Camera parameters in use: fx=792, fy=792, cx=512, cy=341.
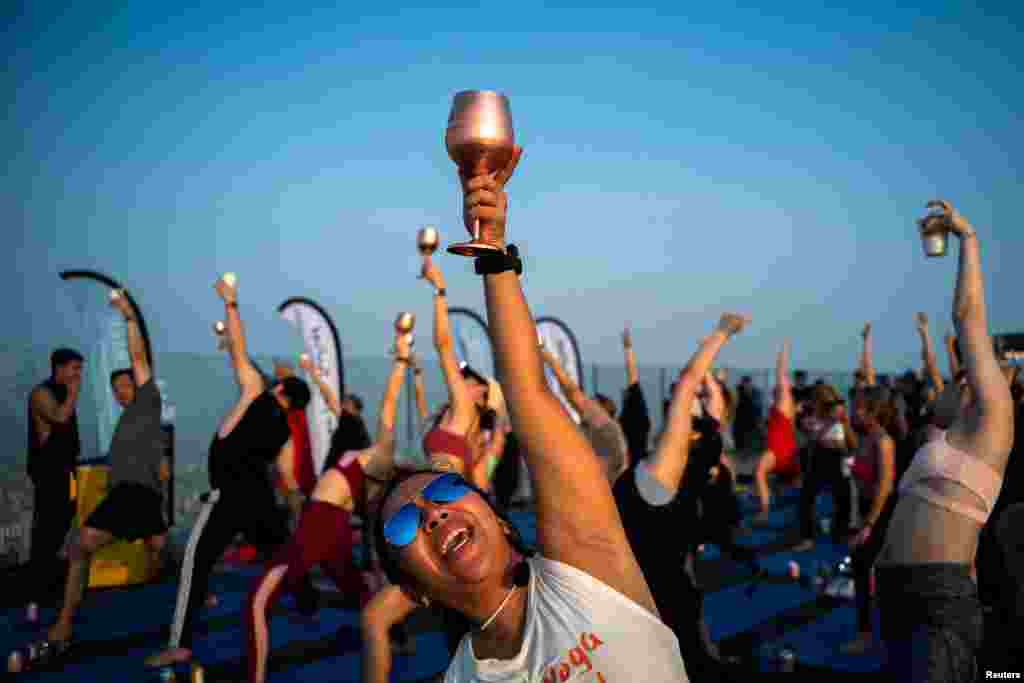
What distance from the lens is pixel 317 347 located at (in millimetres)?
11164

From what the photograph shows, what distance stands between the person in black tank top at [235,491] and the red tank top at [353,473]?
29.3 inches

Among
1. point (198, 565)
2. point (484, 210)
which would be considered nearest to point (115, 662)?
point (198, 565)

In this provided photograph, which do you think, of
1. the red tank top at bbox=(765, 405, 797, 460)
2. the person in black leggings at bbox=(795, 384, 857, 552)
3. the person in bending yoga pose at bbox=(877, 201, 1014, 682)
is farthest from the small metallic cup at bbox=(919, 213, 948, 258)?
the red tank top at bbox=(765, 405, 797, 460)

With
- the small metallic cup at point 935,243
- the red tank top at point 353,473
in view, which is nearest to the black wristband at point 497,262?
the small metallic cup at point 935,243

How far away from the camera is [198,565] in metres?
5.16

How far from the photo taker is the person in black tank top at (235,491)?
5160 millimetres

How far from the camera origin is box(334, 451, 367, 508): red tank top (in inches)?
202

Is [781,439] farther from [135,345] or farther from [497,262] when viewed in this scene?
[497,262]

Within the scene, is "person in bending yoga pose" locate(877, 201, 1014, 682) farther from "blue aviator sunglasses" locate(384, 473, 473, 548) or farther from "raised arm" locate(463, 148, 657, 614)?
"blue aviator sunglasses" locate(384, 473, 473, 548)

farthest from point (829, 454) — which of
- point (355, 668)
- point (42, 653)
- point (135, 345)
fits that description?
point (42, 653)

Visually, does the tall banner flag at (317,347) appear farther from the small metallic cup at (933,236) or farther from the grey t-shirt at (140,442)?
the small metallic cup at (933,236)

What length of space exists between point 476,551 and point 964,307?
2237 mm

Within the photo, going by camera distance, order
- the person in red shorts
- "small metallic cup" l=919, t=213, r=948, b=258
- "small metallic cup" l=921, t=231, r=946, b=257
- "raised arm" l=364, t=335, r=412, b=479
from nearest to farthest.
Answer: "small metallic cup" l=919, t=213, r=948, b=258, "small metallic cup" l=921, t=231, r=946, b=257, "raised arm" l=364, t=335, r=412, b=479, the person in red shorts

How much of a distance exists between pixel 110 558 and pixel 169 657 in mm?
3765
